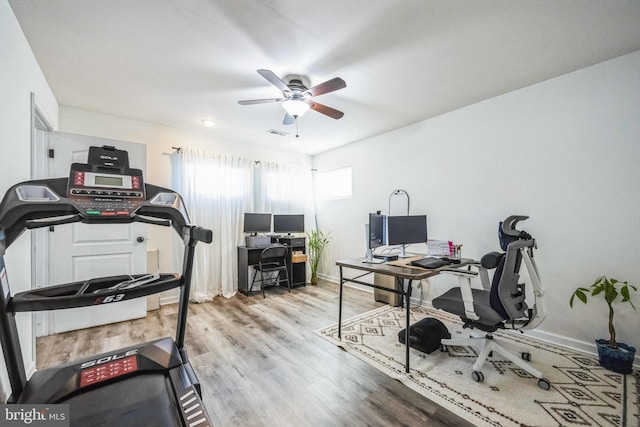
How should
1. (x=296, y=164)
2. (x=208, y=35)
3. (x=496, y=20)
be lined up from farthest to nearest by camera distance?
(x=296, y=164), (x=208, y=35), (x=496, y=20)

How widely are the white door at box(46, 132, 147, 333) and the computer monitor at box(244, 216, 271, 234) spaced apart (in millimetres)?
1436

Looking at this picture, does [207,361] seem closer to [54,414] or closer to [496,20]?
[54,414]

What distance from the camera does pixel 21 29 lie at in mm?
1806

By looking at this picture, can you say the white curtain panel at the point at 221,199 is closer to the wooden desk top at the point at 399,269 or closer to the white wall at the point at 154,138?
the white wall at the point at 154,138

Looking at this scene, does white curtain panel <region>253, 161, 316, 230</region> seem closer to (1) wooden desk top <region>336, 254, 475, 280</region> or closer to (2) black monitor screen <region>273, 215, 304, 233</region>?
(2) black monitor screen <region>273, 215, 304, 233</region>

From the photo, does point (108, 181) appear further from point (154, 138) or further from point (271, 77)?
point (154, 138)

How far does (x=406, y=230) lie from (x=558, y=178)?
148cm

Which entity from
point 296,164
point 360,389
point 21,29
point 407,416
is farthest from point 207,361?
point 296,164

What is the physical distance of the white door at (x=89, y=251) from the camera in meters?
2.72

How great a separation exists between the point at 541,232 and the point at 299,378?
2.66 metres

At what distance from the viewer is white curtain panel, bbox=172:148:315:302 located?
12.4 feet

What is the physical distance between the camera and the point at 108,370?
1.22m

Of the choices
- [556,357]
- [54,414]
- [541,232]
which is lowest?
[556,357]

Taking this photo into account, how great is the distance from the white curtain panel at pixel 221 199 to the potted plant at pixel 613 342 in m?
4.12
